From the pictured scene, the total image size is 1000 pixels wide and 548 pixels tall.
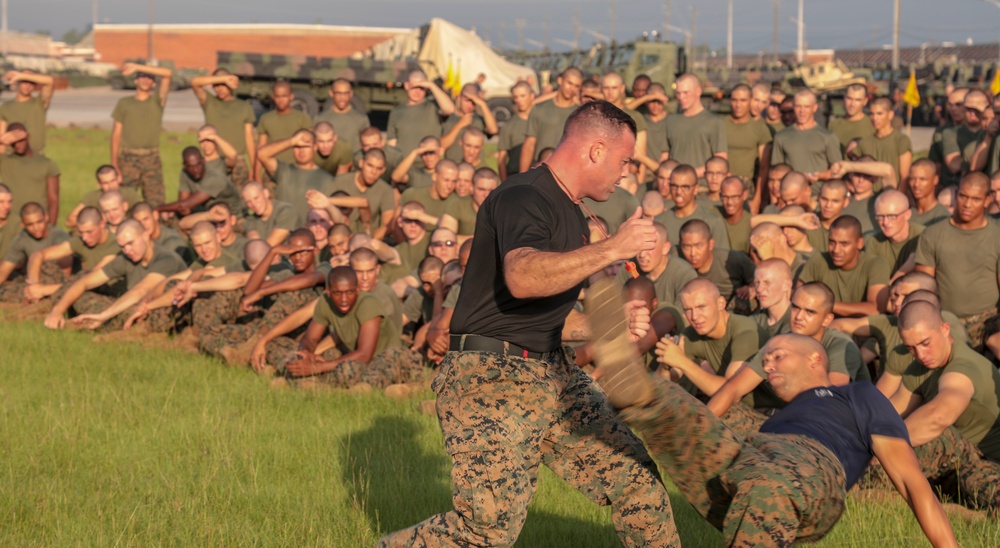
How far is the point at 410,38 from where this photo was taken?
36.8 m

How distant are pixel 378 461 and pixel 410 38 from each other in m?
30.1

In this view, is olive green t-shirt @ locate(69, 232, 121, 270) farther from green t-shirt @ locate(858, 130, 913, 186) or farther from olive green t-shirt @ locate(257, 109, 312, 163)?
green t-shirt @ locate(858, 130, 913, 186)

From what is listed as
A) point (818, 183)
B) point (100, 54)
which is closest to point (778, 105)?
point (818, 183)

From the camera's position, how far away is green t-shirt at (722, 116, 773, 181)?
44.8 feet

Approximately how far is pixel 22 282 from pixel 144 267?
105 inches

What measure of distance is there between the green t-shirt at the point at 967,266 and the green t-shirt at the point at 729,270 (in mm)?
1628

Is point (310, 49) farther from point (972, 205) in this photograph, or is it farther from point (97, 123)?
point (972, 205)

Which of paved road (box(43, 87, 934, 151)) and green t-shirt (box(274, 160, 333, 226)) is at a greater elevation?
paved road (box(43, 87, 934, 151))

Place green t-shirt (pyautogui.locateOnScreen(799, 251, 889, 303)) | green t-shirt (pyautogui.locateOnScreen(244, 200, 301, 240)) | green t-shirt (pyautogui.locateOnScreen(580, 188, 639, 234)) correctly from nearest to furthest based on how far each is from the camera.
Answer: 1. green t-shirt (pyautogui.locateOnScreen(799, 251, 889, 303))
2. green t-shirt (pyautogui.locateOnScreen(580, 188, 639, 234))
3. green t-shirt (pyautogui.locateOnScreen(244, 200, 301, 240))

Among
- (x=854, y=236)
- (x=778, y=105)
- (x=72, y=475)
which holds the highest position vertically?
(x=778, y=105)

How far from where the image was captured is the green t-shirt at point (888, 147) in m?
13.1

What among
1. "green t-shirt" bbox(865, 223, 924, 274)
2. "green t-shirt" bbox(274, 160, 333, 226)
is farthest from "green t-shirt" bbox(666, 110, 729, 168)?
"green t-shirt" bbox(274, 160, 333, 226)

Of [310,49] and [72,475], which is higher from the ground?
[310,49]

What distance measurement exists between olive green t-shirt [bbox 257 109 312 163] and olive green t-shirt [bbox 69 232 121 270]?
269 centimetres
